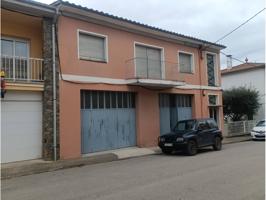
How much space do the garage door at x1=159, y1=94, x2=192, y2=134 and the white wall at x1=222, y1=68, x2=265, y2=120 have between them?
35.9 ft

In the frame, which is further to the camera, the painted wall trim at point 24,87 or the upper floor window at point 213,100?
the upper floor window at point 213,100

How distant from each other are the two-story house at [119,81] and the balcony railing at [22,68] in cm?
99

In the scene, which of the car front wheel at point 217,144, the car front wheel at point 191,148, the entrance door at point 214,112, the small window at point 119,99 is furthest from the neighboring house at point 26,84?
the entrance door at point 214,112

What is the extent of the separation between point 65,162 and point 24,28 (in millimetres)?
5795

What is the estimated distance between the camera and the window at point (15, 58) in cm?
1339

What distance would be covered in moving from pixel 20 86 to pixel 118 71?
17.1 feet

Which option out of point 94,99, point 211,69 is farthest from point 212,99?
point 94,99

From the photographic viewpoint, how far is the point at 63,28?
14438mm

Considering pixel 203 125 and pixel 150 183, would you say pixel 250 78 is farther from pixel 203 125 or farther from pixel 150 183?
pixel 150 183

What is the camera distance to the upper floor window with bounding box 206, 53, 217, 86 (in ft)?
74.7

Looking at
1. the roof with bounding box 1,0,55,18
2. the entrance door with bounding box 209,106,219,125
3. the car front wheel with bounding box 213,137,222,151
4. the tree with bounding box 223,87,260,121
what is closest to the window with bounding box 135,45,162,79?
the car front wheel with bounding box 213,137,222,151

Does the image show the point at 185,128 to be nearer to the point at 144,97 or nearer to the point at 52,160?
the point at 144,97

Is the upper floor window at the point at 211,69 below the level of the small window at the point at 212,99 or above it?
above

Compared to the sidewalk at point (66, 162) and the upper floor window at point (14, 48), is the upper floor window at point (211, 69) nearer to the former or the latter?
the sidewalk at point (66, 162)
